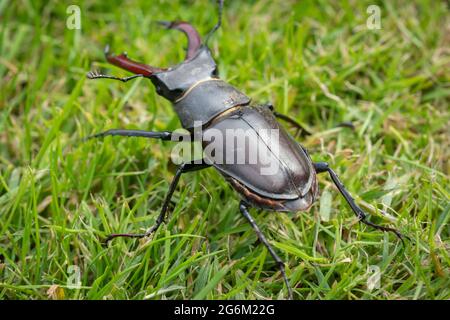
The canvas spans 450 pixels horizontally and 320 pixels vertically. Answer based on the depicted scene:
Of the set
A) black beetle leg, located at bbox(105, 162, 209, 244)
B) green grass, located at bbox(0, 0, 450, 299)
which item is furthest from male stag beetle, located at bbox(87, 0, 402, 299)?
green grass, located at bbox(0, 0, 450, 299)

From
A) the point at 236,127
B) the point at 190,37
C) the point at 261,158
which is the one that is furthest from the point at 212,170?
the point at 190,37

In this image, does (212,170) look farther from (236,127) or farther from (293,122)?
(293,122)

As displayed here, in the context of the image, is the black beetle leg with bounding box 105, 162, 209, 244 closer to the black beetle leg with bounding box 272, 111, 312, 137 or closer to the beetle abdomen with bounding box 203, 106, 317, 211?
the beetle abdomen with bounding box 203, 106, 317, 211

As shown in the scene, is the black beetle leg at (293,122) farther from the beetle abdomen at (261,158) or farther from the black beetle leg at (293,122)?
the beetle abdomen at (261,158)

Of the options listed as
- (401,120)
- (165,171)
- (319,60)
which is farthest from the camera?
(319,60)
